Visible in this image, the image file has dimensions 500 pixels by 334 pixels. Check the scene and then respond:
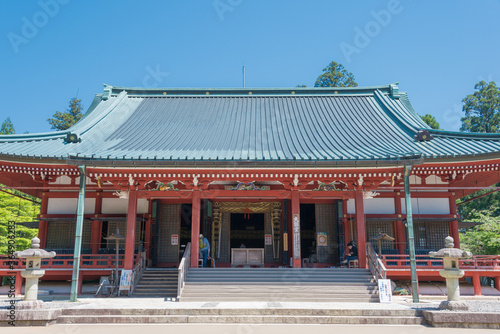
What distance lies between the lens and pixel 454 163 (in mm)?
13461

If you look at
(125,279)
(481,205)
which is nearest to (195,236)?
(125,279)

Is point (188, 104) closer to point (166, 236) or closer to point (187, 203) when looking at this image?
point (187, 203)

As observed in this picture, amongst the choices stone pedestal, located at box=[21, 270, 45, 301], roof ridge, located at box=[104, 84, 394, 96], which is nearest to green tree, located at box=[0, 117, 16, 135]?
roof ridge, located at box=[104, 84, 394, 96]

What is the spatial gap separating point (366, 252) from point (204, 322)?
665 centimetres

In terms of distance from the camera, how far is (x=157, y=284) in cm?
A: 1398

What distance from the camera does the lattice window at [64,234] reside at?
1648cm

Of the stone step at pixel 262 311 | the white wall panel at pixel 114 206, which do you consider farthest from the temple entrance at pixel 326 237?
the white wall panel at pixel 114 206

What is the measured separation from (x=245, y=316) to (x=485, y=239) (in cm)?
2230

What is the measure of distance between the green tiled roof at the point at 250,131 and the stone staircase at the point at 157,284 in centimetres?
410

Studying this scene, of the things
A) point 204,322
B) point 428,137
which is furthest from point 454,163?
point 204,322

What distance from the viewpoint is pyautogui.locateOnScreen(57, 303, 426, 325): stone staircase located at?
9.88 metres

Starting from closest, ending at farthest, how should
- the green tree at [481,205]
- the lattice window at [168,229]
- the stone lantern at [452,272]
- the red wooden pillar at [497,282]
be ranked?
the stone lantern at [452,272] < the red wooden pillar at [497,282] < the lattice window at [168,229] < the green tree at [481,205]

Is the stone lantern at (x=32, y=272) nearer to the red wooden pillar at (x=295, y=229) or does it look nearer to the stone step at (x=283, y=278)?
the stone step at (x=283, y=278)

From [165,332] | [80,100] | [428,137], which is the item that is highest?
[80,100]
